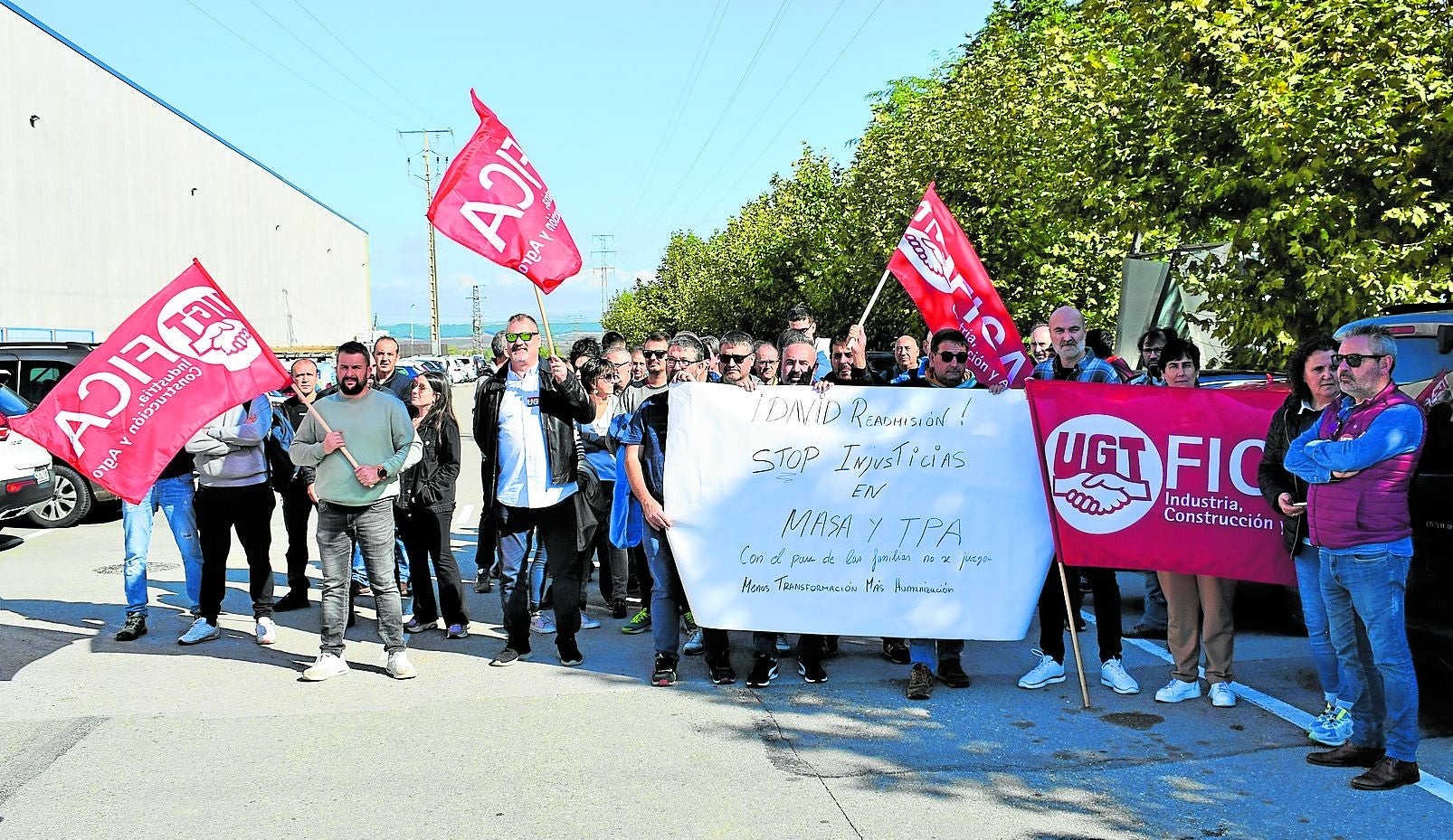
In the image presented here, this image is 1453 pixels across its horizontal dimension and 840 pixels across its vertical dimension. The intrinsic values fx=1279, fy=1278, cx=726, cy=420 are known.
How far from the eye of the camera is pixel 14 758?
18.6 ft

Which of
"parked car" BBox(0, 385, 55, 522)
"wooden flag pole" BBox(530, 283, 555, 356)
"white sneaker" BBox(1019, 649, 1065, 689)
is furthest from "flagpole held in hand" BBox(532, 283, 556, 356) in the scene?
"parked car" BBox(0, 385, 55, 522)

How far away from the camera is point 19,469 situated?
1261 centimetres

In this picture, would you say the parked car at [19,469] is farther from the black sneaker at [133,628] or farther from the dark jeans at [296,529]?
the black sneaker at [133,628]

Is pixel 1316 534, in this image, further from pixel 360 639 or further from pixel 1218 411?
pixel 360 639

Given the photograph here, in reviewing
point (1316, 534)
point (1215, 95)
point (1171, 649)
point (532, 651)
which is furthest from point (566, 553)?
point (1215, 95)

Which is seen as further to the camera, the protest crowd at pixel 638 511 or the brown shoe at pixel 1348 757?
the brown shoe at pixel 1348 757

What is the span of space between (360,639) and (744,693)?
2.86 m

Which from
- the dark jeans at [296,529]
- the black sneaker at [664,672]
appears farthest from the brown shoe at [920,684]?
the dark jeans at [296,529]

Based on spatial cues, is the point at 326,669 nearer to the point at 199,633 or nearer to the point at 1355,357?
the point at 199,633

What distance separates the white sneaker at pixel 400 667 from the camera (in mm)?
7090

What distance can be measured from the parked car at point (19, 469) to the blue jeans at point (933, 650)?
9.21 m

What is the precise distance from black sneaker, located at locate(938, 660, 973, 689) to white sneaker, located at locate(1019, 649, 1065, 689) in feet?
0.98

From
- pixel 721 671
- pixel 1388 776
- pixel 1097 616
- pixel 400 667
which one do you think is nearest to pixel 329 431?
pixel 400 667

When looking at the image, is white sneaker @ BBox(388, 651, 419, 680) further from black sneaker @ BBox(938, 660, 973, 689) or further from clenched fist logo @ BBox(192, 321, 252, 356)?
black sneaker @ BBox(938, 660, 973, 689)
